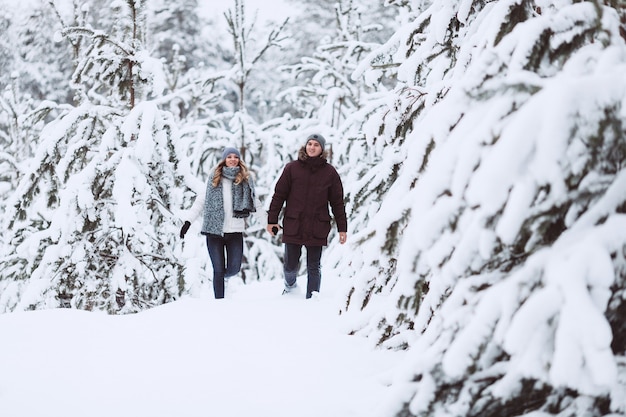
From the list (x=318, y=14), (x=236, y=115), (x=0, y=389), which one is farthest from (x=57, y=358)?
(x=318, y=14)

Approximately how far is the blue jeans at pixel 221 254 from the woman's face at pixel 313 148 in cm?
129

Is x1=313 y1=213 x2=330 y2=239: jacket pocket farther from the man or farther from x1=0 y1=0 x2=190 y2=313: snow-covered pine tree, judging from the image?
x1=0 y1=0 x2=190 y2=313: snow-covered pine tree

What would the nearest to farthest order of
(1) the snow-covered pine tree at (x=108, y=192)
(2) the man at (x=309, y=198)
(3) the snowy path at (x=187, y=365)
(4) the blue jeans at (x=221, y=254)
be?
(3) the snowy path at (x=187, y=365) → (2) the man at (x=309, y=198) → (4) the blue jeans at (x=221, y=254) → (1) the snow-covered pine tree at (x=108, y=192)

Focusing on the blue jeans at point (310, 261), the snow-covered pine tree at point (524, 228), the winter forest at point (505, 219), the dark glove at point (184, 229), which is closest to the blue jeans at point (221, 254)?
the dark glove at point (184, 229)

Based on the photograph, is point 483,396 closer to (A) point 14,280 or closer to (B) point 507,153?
(B) point 507,153

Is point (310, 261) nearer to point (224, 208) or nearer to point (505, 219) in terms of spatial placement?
point (224, 208)

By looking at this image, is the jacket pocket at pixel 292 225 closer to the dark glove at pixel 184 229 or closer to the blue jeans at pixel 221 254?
the blue jeans at pixel 221 254

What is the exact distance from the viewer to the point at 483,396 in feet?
6.32

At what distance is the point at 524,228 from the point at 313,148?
376 cm

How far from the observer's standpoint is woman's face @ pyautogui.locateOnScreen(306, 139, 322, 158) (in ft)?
17.5

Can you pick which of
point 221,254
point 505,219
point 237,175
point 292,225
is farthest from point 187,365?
point 237,175

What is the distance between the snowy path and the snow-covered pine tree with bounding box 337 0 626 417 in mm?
787

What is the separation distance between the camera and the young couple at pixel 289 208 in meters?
5.46

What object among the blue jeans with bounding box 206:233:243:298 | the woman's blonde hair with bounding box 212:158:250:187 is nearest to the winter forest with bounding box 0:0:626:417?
the woman's blonde hair with bounding box 212:158:250:187
